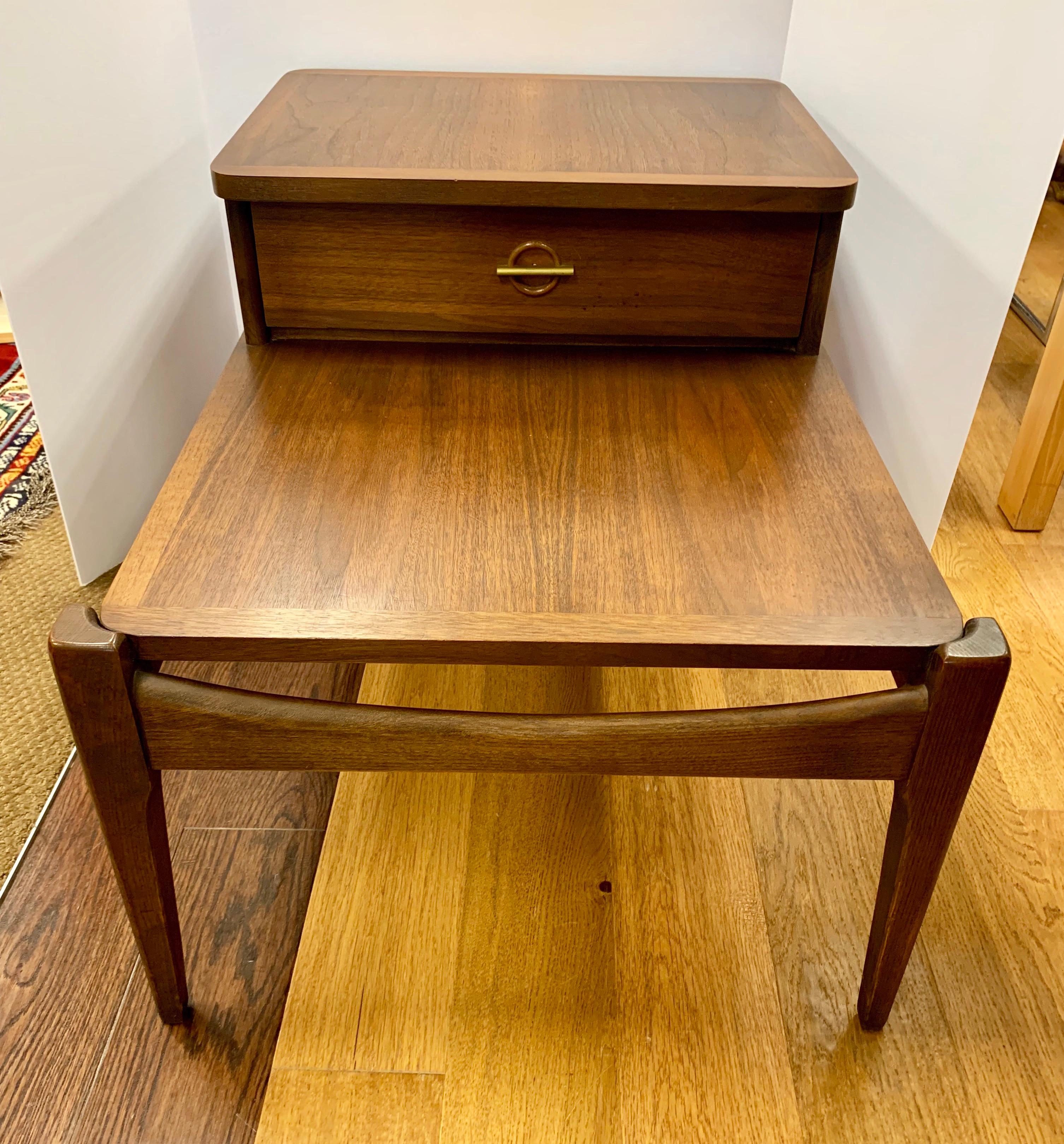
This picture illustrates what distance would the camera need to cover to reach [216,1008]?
0.90m

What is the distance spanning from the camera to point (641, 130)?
1052 millimetres

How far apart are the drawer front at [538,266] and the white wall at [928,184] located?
343 millimetres

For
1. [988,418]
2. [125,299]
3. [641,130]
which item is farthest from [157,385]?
[988,418]

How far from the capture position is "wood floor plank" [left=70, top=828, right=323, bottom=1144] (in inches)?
32.1

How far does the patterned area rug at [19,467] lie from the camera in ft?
4.85

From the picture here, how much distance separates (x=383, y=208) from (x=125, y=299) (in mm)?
484

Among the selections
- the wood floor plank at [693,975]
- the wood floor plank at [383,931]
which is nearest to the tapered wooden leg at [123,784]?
the wood floor plank at [383,931]

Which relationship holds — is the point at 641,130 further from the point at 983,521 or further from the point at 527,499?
the point at 983,521

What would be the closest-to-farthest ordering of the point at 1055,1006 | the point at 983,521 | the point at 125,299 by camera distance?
1. the point at 1055,1006
2. the point at 125,299
3. the point at 983,521

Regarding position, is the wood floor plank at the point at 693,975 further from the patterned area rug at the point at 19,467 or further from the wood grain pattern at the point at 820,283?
the patterned area rug at the point at 19,467

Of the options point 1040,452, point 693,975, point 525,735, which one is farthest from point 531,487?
point 1040,452

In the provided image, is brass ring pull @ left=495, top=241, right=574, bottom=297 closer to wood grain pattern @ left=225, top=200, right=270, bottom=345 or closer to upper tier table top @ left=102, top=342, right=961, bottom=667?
upper tier table top @ left=102, top=342, right=961, bottom=667

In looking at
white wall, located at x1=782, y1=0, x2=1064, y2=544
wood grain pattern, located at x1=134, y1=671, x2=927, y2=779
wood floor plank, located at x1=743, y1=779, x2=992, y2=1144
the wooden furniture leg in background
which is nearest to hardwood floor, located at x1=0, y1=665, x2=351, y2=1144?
wood grain pattern, located at x1=134, y1=671, x2=927, y2=779

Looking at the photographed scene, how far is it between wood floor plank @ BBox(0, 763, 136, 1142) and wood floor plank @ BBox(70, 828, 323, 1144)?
20 mm
